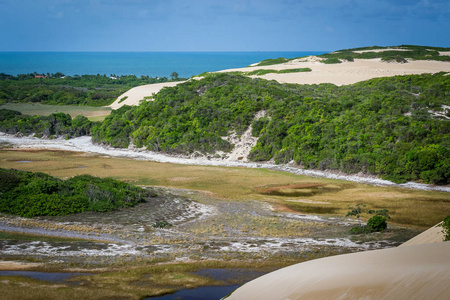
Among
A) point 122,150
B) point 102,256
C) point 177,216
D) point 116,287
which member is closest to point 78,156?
point 122,150

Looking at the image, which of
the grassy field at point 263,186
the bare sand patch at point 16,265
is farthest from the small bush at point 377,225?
the bare sand patch at point 16,265

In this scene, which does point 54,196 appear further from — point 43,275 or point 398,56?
point 398,56

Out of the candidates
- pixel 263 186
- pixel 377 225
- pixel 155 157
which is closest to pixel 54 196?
pixel 263 186

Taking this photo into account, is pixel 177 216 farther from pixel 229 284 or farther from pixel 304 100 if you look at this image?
pixel 304 100

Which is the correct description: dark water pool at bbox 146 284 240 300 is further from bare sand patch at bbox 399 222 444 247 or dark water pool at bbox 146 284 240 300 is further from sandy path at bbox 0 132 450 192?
sandy path at bbox 0 132 450 192

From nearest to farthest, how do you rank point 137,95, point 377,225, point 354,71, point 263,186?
point 377,225, point 263,186, point 354,71, point 137,95
